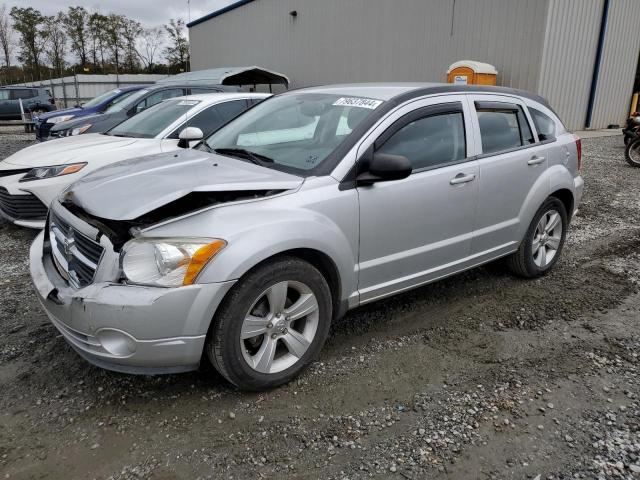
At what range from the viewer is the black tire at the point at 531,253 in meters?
4.39

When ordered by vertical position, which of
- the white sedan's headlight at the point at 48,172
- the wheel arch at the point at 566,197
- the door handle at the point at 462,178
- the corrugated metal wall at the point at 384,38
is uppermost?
the corrugated metal wall at the point at 384,38

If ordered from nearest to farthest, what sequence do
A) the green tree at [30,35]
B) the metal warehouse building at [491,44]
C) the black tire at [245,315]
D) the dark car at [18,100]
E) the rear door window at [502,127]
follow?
1. the black tire at [245,315]
2. the rear door window at [502,127]
3. the metal warehouse building at [491,44]
4. the dark car at [18,100]
5. the green tree at [30,35]

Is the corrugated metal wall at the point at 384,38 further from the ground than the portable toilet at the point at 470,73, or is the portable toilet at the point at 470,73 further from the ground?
the corrugated metal wall at the point at 384,38

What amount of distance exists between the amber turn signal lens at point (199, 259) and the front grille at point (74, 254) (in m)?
0.51

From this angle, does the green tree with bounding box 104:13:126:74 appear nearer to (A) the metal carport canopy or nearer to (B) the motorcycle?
(A) the metal carport canopy

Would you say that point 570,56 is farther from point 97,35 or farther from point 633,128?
point 97,35

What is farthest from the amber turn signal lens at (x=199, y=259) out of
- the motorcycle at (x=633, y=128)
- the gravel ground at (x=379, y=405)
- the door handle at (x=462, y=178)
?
the motorcycle at (x=633, y=128)

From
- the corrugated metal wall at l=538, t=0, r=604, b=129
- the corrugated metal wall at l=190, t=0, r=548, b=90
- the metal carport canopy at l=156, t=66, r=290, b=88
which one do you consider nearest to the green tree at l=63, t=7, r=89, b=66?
the corrugated metal wall at l=190, t=0, r=548, b=90

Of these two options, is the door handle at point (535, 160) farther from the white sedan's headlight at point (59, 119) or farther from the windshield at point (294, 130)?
the white sedan's headlight at point (59, 119)

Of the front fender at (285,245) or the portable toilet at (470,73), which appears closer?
the front fender at (285,245)

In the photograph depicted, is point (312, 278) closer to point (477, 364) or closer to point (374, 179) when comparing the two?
point (374, 179)

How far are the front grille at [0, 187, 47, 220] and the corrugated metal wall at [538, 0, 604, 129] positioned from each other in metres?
12.6

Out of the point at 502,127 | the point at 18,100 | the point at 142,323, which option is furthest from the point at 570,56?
the point at 18,100

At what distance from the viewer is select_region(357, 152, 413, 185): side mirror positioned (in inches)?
117
